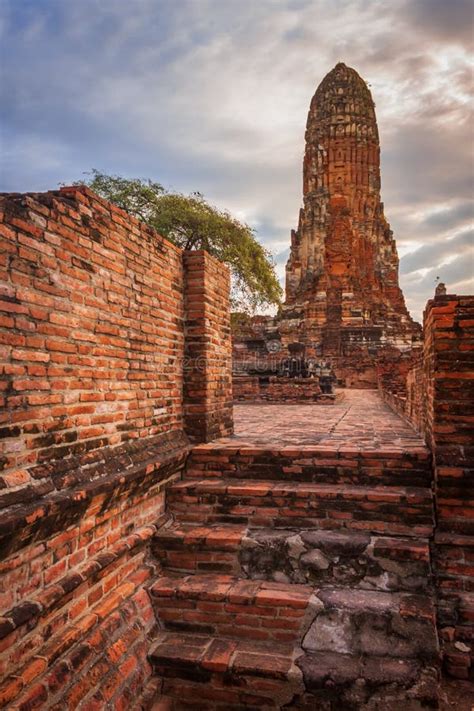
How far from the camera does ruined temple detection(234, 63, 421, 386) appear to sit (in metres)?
23.6

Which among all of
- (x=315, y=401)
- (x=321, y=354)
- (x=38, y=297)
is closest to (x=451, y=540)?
(x=38, y=297)

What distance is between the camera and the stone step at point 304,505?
131 inches

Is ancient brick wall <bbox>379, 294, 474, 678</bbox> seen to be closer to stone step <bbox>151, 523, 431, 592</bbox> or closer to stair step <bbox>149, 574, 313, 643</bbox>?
stone step <bbox>151, 523, 431, 592</bbox>

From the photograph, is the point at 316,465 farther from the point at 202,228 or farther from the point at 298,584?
the point at 202,228

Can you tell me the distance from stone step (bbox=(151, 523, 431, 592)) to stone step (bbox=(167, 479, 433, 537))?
0.24ft

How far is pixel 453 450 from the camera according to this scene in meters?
3.37

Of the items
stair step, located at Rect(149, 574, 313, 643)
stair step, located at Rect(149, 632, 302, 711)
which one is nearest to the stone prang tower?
stair step, located at Rect(149, 574, 313, 643)

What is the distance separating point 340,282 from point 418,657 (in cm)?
2242

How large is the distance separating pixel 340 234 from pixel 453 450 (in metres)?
22.5

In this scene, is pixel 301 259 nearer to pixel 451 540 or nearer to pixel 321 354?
pixel 321 354

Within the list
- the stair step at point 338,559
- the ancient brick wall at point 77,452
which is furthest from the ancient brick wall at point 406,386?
the ancient brick wall at point 77,452

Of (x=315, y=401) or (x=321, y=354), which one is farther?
(x=321, y=354)

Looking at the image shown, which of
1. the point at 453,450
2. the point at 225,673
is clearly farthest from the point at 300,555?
the point at 453,450

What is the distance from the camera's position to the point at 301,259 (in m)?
25.5
